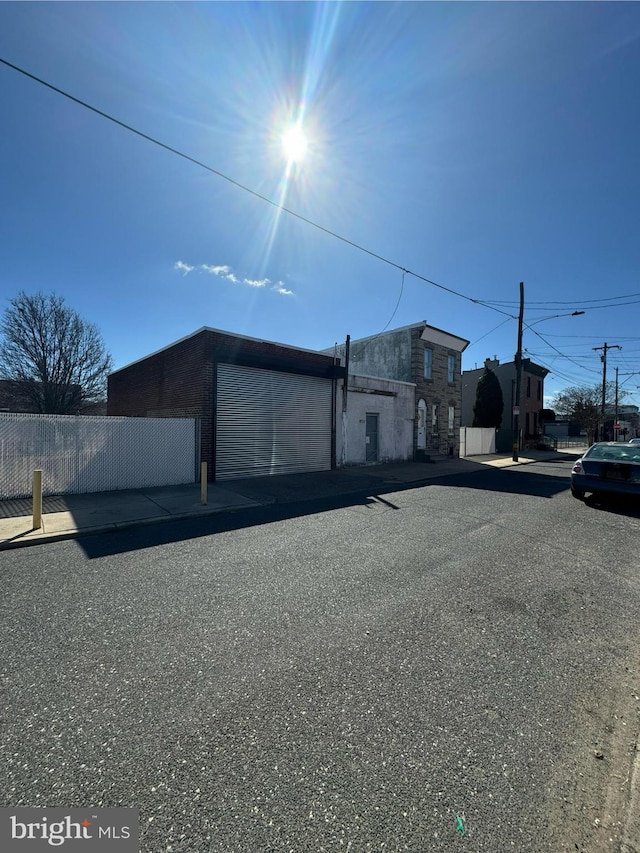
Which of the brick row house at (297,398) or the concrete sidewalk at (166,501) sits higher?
the brick row house at (297,398)

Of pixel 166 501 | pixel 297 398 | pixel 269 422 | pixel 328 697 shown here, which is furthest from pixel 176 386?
pixel 328 697

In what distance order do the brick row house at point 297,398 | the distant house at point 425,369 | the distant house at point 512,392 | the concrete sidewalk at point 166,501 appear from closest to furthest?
the concrete sidewalk at point 166,501
the brick row house at point 297,398
the distant house at point 425,369
the distant house at point 512,392

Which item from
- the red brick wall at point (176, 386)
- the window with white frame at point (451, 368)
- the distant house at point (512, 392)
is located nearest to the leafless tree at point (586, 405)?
the distant house at point (512, 392)

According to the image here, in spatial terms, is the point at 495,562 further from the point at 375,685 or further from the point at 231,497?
the point at 231,497

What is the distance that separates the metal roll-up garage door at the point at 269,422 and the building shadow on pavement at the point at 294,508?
3317mm

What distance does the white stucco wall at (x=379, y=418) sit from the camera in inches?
663

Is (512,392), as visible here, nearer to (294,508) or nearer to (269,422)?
(269,422)

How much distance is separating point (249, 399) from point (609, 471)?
10476 mm

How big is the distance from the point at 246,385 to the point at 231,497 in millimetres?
→ 4921

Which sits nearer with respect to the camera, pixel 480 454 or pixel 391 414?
pixel 391 414

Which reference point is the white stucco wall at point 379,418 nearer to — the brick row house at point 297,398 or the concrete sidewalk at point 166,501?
the brick row house at point 297,398

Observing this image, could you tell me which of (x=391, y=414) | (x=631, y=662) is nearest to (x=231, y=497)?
(x=631, y=662)

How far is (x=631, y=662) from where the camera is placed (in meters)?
3.11

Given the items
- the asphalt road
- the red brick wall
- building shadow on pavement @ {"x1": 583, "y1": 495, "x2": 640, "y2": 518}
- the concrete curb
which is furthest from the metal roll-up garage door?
building shadow on pavement @ {"x1": 583, "y1": 495, "x2": 640, "y2": 518}
